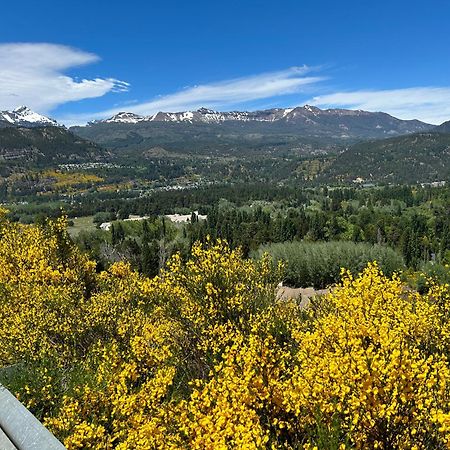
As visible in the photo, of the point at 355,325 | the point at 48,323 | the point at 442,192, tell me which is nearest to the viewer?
the point at 355,325

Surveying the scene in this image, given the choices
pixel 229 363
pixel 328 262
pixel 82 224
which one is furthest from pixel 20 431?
pixel 82 224

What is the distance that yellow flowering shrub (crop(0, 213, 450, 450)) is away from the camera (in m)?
7.88

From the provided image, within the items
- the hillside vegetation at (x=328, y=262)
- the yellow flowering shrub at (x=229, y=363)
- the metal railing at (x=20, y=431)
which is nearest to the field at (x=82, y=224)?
the hillside vegetation at (x=328, y=262)

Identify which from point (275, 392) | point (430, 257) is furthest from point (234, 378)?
point (430, 257)

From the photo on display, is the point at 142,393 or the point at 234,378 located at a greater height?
the point at 234,378

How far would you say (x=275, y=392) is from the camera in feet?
31.8

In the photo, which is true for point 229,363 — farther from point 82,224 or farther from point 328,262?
point 82,224

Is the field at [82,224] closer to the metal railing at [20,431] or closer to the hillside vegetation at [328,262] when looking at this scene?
the hillside vegetation at [328,262]

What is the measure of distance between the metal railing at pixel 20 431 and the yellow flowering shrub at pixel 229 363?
4116 millimetres

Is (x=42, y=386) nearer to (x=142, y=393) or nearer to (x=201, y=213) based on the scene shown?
(x=142, y=393)

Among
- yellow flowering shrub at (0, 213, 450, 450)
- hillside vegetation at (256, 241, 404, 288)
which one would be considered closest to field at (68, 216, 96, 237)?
hillside vegetation at (256, 241, 404, 288)

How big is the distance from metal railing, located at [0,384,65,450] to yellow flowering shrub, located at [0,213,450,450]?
4116 millimetres

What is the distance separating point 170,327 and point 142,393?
4.92 metres

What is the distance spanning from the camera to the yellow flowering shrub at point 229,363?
25.8ft
